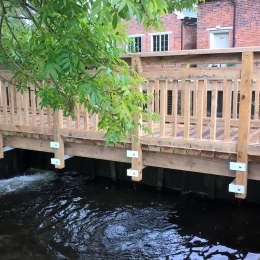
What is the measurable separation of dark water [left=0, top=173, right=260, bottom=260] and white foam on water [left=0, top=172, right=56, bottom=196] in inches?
5.6

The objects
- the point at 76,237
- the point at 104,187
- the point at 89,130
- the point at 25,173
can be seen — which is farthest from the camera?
the point at 25,173

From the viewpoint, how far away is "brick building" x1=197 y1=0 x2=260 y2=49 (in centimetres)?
1377

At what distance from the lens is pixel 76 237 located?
19.0ft

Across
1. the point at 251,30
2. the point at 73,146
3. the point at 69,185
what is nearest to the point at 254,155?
the point at 73,146

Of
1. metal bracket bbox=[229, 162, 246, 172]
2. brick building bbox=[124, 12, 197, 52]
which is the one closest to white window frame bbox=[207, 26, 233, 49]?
brick building bbox=[124, 12, 197, 52]

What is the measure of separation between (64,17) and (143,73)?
2251 mm

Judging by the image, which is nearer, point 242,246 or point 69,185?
point 242,246

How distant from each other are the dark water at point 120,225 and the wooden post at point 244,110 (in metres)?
1.83

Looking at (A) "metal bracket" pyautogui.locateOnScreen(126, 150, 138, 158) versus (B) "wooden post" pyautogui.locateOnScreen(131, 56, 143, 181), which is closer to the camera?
(B) "wooden post" pyautogui.locateOnScreen(131, 56, 143, 181)

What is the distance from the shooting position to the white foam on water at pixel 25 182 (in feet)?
27.5

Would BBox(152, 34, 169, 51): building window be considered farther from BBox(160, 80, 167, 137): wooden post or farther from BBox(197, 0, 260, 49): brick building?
BBox(160, 80, 167, 137): wooden post

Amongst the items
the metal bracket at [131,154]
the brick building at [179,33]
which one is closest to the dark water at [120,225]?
the metal bracket at [131,154]

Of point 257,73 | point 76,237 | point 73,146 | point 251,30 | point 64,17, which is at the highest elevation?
point 251,30

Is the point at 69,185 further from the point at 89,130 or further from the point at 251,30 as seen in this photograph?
the point at 251,30
